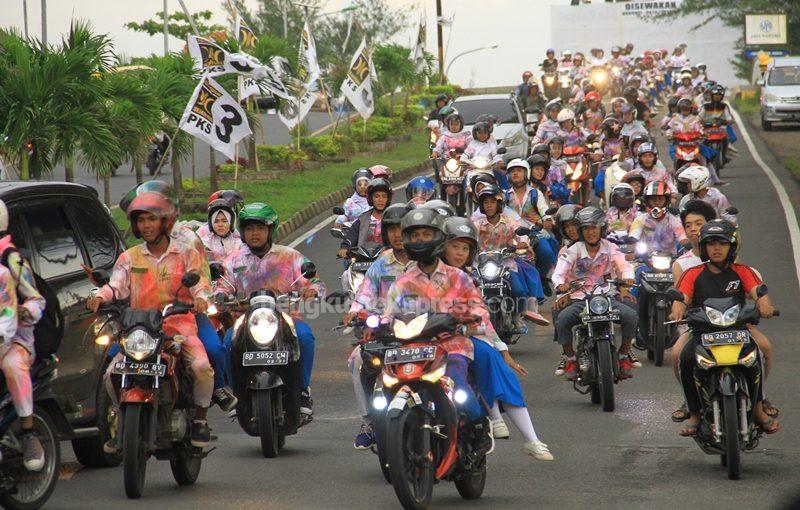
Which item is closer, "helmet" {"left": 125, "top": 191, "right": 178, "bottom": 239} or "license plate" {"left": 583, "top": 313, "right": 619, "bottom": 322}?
"helmet" {"left": 125, "top": 191, "right": 178, "bottom": 239}

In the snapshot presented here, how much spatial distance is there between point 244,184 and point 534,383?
17835mm

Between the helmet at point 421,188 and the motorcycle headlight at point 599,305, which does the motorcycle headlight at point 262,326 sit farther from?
the helmet at point 421,188

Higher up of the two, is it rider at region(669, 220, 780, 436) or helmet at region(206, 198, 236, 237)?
helmet at region(206, 198, 236, 237)

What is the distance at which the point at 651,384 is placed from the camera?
13.5 meters

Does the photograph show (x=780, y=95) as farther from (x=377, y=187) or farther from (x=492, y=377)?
(x=492, y=377)

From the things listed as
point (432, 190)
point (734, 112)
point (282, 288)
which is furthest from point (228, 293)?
point (734, 112)

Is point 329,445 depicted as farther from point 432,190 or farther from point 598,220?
point 432,190

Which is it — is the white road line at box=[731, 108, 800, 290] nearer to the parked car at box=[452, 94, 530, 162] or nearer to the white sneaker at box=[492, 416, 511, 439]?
the parked car at box=[452, 94, 530, 162]

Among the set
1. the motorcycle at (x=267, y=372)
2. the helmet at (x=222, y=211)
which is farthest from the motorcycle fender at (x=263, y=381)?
the helmet at (x=222, y=211)

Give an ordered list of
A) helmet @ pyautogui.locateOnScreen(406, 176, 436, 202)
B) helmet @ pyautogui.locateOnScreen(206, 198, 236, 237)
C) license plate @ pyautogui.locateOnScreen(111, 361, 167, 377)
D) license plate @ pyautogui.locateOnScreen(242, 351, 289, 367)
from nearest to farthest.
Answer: license plate @ pyautogui.locateOnScreen(111, 361, 167, 377) → license plate @ pyautogui.locateOnScreen(242, 351, 289, 367) → helmet @ pyautogui.locateOnScreen(206, 198, 236, 237) → helmet @ pyautogui.locateOnScreen(406, 176, 436, 202)

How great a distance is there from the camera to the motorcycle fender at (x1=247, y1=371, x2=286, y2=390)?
A: 10.3m

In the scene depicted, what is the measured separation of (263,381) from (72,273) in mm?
1443

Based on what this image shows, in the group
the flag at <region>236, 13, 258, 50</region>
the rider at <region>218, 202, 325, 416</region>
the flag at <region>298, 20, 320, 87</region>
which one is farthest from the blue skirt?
the flag at <region>298, 20, 320, 87</region>

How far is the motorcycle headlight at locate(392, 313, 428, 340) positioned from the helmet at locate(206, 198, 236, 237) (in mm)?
5155
